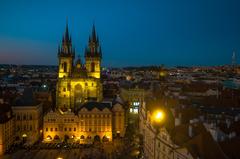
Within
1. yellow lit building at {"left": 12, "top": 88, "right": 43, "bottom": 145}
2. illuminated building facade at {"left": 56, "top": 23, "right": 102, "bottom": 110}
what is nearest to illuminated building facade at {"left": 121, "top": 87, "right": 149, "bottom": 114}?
illuminated building facade at {"left": 56, "top": 23, "right": 102, "bottom": 110}

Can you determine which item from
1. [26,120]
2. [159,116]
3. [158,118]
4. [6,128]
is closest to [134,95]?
[26,120]

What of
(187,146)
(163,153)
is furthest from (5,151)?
(187,146)

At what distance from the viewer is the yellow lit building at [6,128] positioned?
67.5 m

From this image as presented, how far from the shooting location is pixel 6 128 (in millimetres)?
70375

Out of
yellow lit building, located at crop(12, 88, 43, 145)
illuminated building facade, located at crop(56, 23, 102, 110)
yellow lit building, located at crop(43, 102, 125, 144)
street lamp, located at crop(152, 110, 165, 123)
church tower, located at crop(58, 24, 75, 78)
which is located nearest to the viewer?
street lamp, located at crop(152, 110, 165, 123)

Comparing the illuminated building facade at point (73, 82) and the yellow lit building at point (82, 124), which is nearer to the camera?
the yellow lit building at point (82, 124)

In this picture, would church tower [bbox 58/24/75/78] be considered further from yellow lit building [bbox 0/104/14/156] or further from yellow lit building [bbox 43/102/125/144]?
yellow lit building [bbox 0/104/14/156]

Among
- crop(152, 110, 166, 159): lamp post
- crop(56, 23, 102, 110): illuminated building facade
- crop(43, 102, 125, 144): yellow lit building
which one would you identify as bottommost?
crop(43, 102, 125, 144): yellow lit building

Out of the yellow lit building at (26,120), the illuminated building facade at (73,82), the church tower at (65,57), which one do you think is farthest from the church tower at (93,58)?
the yellow lit building at (26,120)

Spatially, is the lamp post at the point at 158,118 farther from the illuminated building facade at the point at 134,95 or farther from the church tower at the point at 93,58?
the church tower at the point at 93,58

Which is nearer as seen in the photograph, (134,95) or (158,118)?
(158,118)

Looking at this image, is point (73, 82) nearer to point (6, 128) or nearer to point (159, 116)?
point (6, 128)

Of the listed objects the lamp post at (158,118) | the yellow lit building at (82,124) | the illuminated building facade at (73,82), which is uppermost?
the illuminated building facade at (73,82)

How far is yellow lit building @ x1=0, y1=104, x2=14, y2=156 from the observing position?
67500 millimetres
